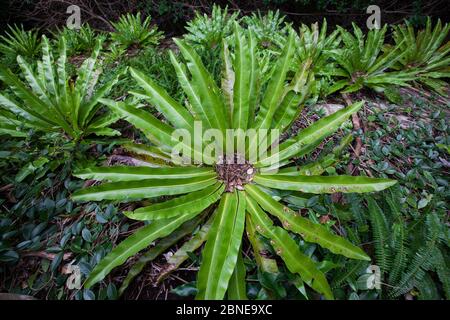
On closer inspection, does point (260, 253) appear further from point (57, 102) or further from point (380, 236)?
point (57, 102)

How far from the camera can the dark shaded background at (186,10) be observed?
165 inches

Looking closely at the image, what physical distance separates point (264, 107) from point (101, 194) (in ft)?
3.39

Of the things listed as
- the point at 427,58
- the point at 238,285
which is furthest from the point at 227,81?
the point at 427,58

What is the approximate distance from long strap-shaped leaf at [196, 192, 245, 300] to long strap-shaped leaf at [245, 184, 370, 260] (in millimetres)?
133

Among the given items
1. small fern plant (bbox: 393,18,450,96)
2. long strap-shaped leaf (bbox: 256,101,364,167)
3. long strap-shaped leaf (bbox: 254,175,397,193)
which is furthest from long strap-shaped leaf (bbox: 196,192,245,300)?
small fern plant (bbox: 393,18,450,96)

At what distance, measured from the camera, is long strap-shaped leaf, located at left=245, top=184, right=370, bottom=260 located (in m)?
1.11

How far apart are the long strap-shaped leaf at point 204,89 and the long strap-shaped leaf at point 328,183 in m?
0.51

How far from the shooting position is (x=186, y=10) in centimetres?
486

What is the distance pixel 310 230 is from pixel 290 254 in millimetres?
156

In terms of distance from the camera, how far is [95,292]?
4.19 ft

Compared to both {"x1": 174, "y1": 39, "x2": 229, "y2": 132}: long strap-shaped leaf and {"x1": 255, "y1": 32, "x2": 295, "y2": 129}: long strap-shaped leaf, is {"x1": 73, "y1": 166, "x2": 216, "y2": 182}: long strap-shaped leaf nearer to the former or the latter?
{"x1": 174, "y1": 39, "x2": 229, "y2": 132}: long strap-shaped leaf

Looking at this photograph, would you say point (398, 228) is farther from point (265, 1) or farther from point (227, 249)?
point (265, 1)

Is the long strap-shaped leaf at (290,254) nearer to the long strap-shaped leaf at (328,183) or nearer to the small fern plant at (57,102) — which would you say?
the long strap-shaped leaf at (328,183)

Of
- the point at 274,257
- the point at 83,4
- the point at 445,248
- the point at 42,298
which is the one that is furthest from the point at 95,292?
the point at 83,4
